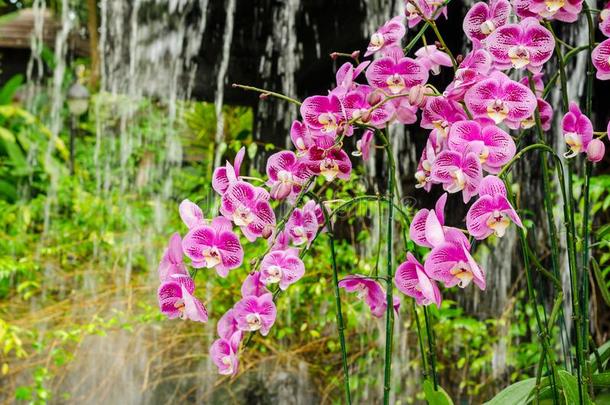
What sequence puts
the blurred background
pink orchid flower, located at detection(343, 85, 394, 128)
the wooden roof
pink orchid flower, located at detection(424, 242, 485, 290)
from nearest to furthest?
1. pink orchid flower, located at detection(424, 242, 485, 290)
2. pink orchid flower, located at detection(343, 85, 394, 128)
3. the blurred background
4. the wooden roof

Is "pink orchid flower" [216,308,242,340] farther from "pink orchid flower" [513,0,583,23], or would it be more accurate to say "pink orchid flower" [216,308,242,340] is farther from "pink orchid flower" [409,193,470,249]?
"pink orchid flower" [513,0,583,23]

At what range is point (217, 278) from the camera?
9.42ft

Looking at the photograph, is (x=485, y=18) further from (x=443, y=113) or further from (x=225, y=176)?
(x=225, y=176)

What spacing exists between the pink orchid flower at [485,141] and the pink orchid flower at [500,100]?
0.01m

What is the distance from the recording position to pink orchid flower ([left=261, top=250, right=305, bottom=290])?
1.98 feet

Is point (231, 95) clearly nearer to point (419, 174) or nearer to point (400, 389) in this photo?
point (400, 389)

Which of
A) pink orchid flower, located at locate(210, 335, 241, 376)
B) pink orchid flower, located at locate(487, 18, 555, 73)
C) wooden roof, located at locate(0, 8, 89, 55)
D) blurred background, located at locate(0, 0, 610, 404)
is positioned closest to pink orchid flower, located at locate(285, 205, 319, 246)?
pink orchid flower, located at locate(210, 335, 241, 376)

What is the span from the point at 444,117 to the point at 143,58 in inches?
124

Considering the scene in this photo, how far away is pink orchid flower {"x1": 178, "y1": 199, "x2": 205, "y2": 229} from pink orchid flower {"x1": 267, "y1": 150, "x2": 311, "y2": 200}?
0.21 ft

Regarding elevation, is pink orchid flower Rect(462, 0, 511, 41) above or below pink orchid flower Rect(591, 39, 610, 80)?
above

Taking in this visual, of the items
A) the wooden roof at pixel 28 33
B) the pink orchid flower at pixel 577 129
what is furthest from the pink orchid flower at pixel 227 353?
the wooden roof at pixel 28 33

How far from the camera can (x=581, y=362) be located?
2.01ft

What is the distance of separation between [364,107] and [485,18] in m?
0.13

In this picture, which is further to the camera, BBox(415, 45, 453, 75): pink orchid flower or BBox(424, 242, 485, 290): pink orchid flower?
BBox(415, 45, 453, 75): pink orchid flower
